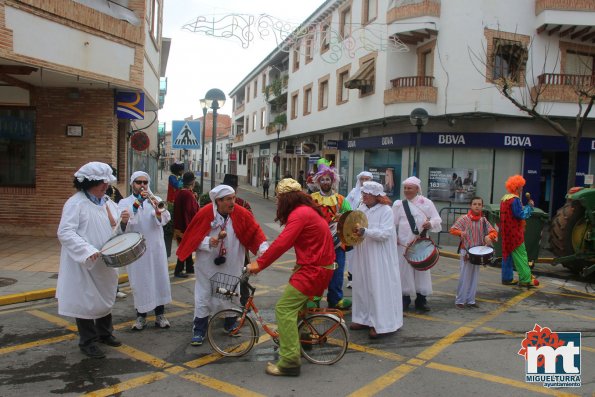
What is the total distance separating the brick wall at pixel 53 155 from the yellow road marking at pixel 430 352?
30.6ft

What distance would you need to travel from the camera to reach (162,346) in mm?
5219

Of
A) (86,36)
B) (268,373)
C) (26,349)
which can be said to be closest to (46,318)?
(26,349)

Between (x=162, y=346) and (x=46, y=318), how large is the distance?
6.33 feet

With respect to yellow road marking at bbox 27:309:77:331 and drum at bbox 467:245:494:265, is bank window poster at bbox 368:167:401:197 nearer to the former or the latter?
drum at bbox 467:245:494:265

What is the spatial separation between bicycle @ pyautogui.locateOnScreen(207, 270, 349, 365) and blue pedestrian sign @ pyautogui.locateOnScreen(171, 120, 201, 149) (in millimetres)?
8145

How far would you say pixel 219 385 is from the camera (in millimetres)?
4270

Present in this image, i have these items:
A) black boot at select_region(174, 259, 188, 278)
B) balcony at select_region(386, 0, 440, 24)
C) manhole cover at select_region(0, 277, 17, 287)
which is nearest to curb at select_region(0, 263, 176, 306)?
manhole cover at select_region(0, 277, 17, 287)

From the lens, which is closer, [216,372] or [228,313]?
[216,372]

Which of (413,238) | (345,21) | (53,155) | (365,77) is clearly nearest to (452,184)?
(365,77)

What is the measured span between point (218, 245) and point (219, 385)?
1.35 m

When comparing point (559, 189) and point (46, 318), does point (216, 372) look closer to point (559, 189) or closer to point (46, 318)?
point (46, 318)

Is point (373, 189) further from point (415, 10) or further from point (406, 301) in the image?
point (415, 10)

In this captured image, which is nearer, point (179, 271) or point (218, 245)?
point (218, 245)

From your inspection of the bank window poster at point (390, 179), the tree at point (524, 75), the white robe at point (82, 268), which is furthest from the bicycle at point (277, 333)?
the bank window poster at point (390, 179)
